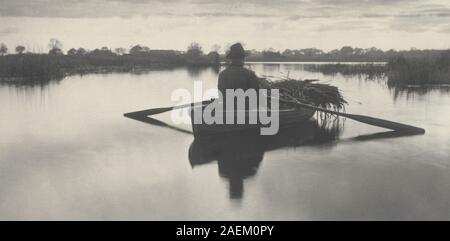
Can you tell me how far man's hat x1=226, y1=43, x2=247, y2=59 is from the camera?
29.2 ft

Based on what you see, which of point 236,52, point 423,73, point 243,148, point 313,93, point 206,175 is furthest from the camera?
point 423,73

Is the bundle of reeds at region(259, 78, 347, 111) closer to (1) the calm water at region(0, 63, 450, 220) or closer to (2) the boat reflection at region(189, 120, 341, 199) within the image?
(1) the calm water at region(0, 63, 450, 220)

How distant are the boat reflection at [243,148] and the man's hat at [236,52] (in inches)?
66.8

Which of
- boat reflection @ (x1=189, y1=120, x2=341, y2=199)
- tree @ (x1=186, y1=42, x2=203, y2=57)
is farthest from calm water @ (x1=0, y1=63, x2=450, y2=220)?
tree @ (x1=186, y1=42, x2=203, y2=57)

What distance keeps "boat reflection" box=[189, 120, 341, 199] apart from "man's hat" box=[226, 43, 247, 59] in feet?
5.57

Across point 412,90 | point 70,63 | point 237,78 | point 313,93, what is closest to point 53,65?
point 70,63

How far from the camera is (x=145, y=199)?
571 centimetres

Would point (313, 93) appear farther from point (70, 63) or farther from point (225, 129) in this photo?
point (70, 63)

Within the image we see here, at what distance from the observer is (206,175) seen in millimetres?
6902

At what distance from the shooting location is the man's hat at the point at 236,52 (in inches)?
350

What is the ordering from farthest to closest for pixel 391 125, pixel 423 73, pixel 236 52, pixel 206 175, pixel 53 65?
pixel 53 65 → pixel 423 73 → pixel 391 125 → pixel 236 52 → pixel 206 175

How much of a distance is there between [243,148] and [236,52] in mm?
1886
